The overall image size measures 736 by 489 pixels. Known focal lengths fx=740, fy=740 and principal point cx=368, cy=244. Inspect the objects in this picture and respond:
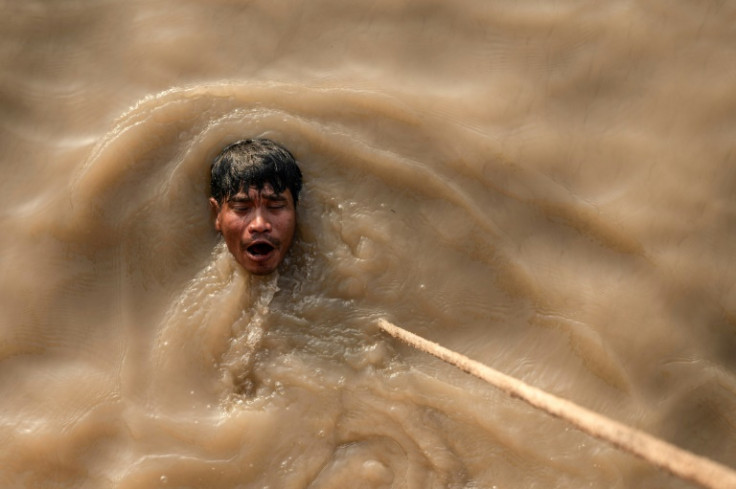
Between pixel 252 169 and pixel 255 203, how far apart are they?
0.17 m

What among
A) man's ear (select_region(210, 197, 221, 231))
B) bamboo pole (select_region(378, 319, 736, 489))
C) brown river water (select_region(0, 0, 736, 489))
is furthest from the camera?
man's ear (select_region(210, 197, 221, 231))

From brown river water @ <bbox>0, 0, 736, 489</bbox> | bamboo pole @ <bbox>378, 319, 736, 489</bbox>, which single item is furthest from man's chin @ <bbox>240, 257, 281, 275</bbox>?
bamboo pole @ <bbox>378, 319, 736, 489</bbox>

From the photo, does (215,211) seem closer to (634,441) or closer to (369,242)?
(369,242)

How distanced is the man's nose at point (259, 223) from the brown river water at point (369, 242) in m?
0.35

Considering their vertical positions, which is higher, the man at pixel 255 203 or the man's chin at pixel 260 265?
the man at pixel 255 203

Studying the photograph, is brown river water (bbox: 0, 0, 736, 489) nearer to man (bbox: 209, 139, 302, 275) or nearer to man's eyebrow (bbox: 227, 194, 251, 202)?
man (bbox: 209, 139, 302, 275)

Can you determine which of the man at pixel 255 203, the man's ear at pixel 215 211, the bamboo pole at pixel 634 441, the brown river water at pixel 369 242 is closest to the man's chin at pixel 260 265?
the man at pixel 255 203

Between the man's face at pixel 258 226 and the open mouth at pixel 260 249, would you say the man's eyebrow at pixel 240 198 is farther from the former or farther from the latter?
the open mouth at pixel 260 249

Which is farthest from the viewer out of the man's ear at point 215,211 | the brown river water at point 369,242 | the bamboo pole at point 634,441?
the man's ear at point 215,211

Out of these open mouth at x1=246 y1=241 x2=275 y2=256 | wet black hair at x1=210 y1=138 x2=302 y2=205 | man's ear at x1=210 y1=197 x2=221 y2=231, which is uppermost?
wet black hair at x1=210 y1=138 x2=302 y2=205

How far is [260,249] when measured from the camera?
383 cm

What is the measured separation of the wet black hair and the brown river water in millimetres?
151

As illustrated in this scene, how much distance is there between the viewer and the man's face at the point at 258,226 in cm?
376

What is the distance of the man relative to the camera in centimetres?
377
